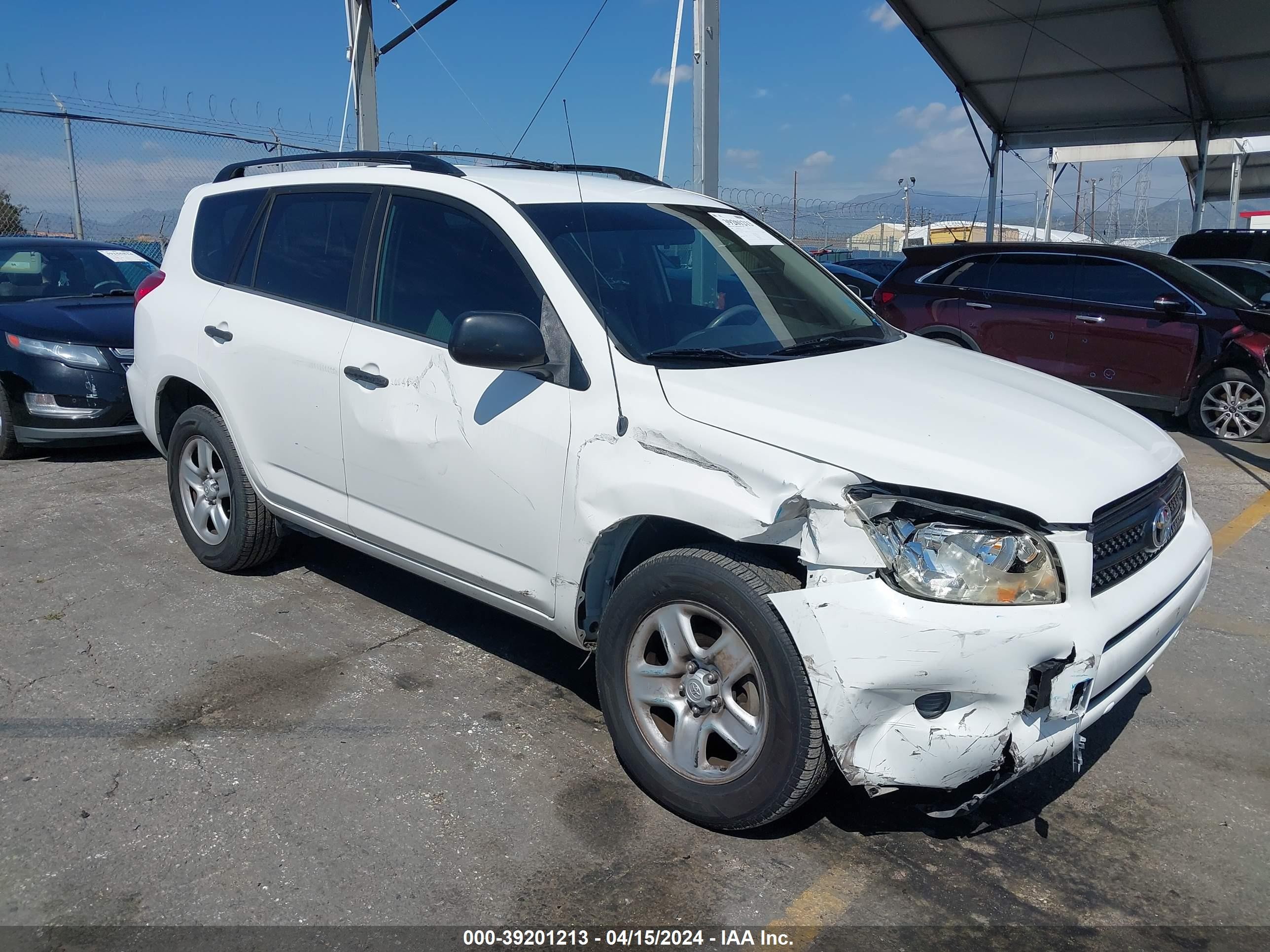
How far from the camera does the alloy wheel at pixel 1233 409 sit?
29.5 ft

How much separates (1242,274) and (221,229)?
11.1 meters

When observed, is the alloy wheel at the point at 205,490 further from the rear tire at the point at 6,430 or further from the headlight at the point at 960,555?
the headlight at the point at 960,555

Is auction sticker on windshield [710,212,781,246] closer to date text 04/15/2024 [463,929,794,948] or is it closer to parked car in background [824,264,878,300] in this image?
date text 04/15/2024 [463,929,794,948]

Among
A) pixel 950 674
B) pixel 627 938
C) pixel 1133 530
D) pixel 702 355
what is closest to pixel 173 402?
pixel 702 355

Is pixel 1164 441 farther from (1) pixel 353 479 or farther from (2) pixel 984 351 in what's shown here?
(2) pixel 984 351

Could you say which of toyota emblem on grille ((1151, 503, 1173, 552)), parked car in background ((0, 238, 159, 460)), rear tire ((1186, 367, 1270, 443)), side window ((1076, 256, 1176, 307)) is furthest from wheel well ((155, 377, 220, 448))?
rear tire ((1186, 367, 1270, 443))

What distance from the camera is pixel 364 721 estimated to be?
11.9ft

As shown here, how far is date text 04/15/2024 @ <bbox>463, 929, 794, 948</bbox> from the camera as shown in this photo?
8.36 ft

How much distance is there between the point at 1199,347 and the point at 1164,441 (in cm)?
659

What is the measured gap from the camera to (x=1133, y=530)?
A: 298cm

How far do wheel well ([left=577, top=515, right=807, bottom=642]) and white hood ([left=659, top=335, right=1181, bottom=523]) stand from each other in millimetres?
348

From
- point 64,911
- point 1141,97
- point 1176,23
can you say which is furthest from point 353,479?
point 1141,97

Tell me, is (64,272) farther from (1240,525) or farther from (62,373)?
(1240,525)

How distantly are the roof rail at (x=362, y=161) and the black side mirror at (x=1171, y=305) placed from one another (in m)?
7.51
